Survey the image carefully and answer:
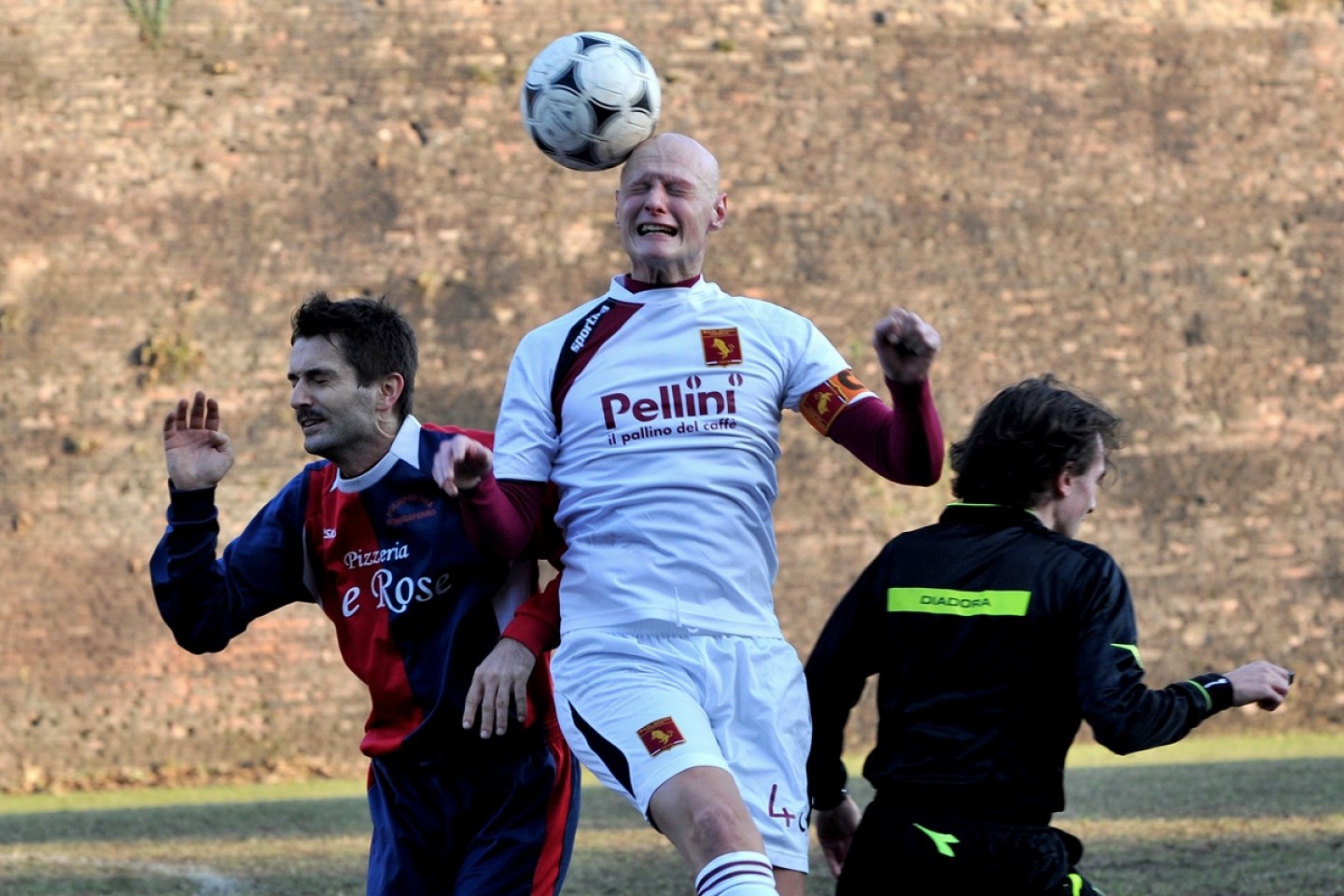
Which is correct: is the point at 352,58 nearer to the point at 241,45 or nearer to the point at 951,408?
the point at 241,45

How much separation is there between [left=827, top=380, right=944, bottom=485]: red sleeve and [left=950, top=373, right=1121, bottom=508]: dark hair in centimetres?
12

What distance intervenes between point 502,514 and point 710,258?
10.0 metres

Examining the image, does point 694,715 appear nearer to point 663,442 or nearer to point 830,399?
point 663,442

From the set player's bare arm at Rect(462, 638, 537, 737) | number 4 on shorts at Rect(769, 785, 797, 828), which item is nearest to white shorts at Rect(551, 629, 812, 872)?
number 4 on shorts at Rect(769, 785, 797, 828)

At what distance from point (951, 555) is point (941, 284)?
10.6 meters

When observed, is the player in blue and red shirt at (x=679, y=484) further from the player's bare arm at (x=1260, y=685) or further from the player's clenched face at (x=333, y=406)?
the player's bare arm at (x=1260, y=685)

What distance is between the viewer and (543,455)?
12.3ft

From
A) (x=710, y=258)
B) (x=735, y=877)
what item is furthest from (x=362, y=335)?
(x=710, y=258)

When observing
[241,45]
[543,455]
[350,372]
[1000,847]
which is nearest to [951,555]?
[1000,847]

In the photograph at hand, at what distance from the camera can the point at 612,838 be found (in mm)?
8438

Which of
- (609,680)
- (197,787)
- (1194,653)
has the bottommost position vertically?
(197,787)

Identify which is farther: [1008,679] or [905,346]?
[905,346]

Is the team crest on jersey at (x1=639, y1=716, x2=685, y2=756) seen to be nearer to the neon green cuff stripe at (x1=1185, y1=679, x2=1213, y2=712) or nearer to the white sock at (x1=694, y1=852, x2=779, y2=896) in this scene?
the white sock at (x1=694, y1=852, x2=779, y2=896)

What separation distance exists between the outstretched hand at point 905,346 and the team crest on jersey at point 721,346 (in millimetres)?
381
